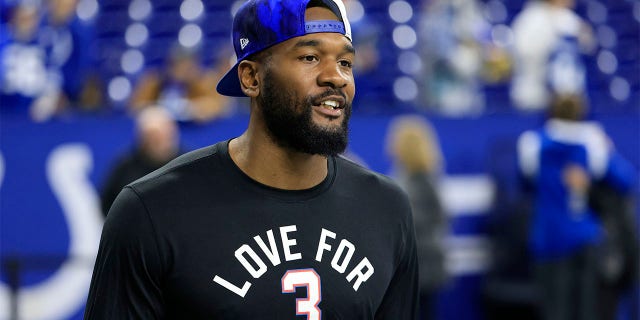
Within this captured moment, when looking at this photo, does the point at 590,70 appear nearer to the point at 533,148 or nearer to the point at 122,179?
the point at 533,148

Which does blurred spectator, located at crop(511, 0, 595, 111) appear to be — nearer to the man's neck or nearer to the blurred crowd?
the blurred crowd

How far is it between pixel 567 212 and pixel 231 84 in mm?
4981

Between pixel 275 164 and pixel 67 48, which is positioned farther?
pixel 67 48

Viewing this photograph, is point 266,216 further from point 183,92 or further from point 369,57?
point 369,57

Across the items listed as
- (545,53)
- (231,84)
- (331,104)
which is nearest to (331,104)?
(331,104)

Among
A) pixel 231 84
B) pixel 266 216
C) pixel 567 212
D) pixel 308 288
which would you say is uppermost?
pixel 231 84

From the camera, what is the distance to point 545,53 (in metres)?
9.24

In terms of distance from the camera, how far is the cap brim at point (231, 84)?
2768mm

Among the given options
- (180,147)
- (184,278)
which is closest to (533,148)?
(180,147)

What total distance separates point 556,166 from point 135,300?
529cm

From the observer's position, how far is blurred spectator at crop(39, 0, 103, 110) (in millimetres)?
8180

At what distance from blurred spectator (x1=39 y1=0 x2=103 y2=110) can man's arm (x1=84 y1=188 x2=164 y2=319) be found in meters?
5.88

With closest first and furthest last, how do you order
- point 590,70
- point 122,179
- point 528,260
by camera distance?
point 122,179
point 528,260
point 590,70

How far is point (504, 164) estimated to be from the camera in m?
8.66
